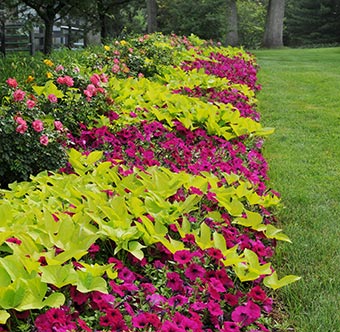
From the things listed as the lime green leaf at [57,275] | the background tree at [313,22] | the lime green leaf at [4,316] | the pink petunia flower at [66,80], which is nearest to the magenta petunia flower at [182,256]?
the lime green leaf at [57,275]

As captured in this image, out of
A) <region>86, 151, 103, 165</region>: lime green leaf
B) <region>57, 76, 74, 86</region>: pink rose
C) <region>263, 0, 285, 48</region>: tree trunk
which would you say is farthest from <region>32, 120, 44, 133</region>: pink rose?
<region>263, 0, 285, 48</region>: tree trunk

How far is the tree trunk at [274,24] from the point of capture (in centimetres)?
2217

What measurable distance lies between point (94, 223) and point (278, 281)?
2.93 ft

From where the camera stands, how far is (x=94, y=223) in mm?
2459

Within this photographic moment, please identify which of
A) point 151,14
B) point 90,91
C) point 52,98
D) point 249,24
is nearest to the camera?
point 52,98

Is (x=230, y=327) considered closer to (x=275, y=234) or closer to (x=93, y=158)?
(x=275, y=234)

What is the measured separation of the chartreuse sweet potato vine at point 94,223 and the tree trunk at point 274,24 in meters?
20.3

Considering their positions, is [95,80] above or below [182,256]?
above

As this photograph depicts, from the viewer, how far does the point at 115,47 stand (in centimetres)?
685

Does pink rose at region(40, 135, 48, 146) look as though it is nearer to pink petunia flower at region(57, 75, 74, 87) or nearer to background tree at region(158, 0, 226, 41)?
pink petunia flower at region(57, 75, 74, 87)

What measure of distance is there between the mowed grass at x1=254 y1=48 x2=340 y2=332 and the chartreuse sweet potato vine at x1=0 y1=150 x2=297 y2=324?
0.63 ft

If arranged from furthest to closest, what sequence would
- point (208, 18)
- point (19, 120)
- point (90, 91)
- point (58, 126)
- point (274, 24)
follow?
point (274, 24) < point (208, 18) < point (90, 91) < point (58, 126) < point (19, 120)

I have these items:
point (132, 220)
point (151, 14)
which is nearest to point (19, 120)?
point (132, 220)

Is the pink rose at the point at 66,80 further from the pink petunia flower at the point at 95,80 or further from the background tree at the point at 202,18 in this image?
the background tree at the point at 202,18
